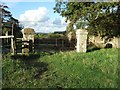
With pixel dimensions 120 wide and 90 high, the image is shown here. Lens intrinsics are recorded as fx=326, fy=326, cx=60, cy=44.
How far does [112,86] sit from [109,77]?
80 cm

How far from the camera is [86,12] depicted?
57.0ft

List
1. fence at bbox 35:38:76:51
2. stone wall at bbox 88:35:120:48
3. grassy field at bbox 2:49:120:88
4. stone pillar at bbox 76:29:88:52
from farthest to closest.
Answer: stone wall at bbox 88:35:120:48, fence at bbox 35:38:76:51, stone pillar at bbox 76:29:88:52, grassy field at bbox 2:49:120:88

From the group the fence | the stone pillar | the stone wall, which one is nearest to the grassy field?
the stone pillar

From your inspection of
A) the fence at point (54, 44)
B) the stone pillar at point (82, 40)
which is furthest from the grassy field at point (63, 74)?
the fence at point (54, 44)

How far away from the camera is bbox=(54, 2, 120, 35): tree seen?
1692cm

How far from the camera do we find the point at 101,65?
1098cm

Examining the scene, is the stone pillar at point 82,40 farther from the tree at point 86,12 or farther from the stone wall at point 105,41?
the stone wall at point 105,41

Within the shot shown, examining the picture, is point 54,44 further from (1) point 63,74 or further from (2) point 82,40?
(1) point 63,74

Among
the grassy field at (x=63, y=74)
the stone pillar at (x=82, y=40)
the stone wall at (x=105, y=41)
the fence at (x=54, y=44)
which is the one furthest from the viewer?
the stone wall at (x=105, y=41)

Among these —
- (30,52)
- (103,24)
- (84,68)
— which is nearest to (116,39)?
(103,24)

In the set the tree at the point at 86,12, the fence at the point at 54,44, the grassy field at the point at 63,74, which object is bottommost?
the grassy field at the point at 63,74

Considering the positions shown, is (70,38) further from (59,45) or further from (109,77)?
(109,77)

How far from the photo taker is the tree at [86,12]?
16.9 metres

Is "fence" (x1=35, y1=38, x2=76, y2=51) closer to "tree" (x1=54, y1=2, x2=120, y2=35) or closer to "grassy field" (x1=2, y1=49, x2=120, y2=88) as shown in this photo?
"tree" (x1=54, y1=2, x2=120, y2=35)
